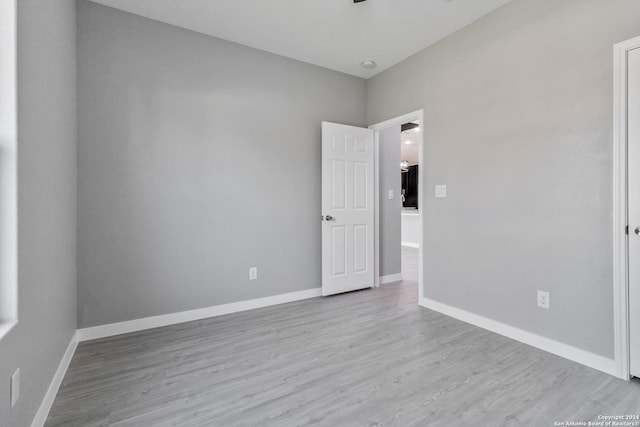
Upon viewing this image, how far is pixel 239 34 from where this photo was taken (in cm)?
304

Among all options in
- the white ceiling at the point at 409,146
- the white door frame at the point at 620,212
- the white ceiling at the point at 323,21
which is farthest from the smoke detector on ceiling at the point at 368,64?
the white ceiling at the point at 409,146

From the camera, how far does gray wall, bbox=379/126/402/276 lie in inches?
170

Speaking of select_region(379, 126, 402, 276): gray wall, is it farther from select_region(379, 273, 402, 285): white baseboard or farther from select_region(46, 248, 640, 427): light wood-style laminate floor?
select_region(46, 248, 640, 427): light wood-style laminate floor

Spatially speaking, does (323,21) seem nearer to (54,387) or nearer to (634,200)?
(634,200)

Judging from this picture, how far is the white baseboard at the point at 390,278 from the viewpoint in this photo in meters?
4.28

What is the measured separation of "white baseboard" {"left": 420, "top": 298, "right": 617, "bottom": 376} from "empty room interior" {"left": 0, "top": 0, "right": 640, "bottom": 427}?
0.01 m

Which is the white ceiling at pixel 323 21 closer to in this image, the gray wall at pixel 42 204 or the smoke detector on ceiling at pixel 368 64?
the smoke detector on ceiling at pixel 368 64

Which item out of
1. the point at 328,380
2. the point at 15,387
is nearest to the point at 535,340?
the point at 328,380

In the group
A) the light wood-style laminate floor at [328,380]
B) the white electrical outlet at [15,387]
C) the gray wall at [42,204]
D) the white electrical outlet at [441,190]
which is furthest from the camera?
the white electrical outlet at [441,190]

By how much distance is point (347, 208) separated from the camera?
12.5 feet

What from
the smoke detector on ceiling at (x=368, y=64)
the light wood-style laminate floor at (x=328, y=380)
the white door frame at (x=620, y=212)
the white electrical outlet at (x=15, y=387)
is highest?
the smoke detector on ceiling at (x=368, y=64)

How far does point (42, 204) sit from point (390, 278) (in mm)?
3808

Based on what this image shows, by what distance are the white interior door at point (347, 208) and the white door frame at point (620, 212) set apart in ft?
7.75

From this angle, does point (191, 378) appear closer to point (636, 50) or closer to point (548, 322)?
point (548, 322)
